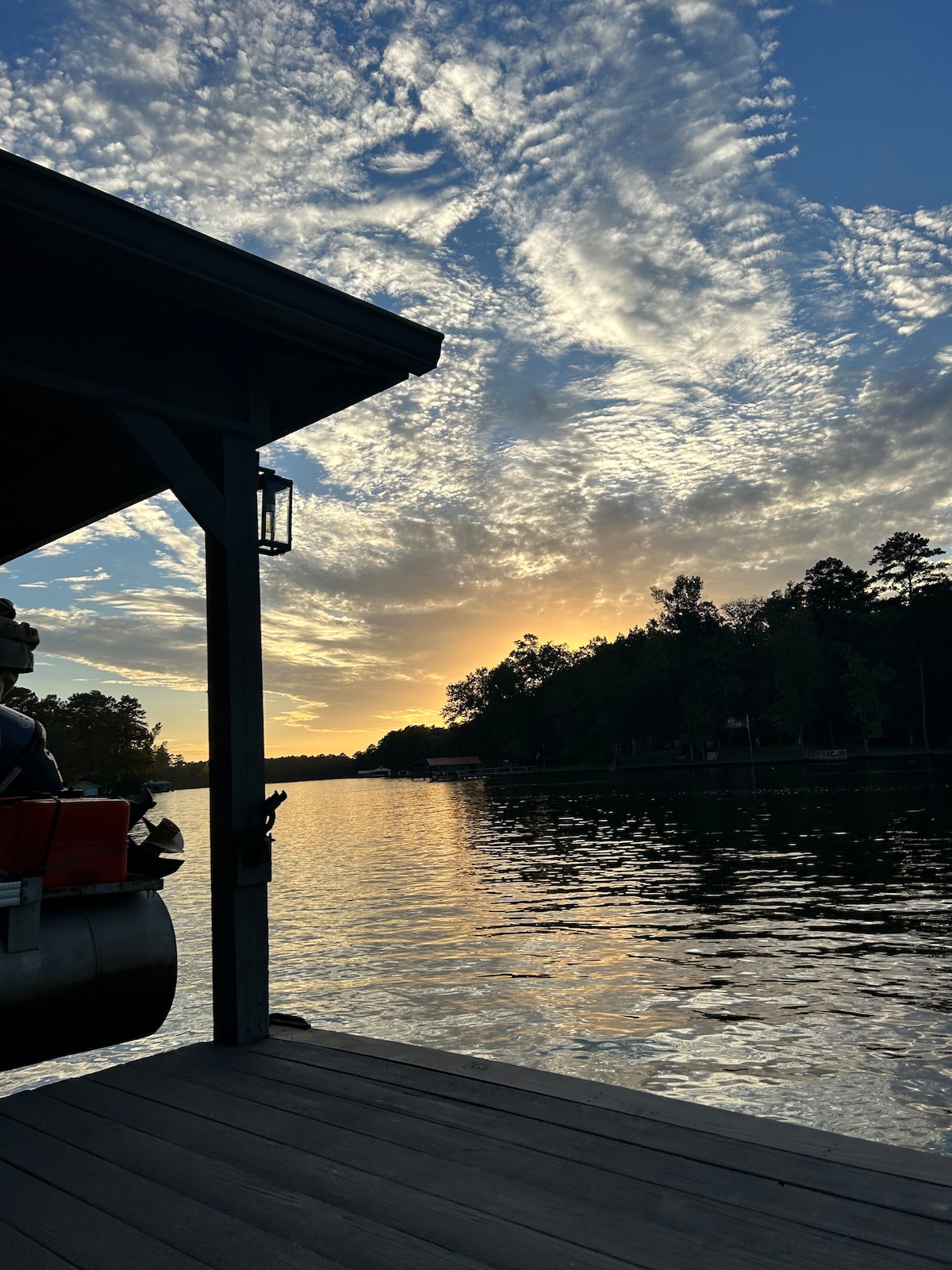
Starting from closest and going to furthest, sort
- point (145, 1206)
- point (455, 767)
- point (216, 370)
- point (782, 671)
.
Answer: point (145, 1206)
point (216, 370)
point (782, 671)
point (455, 767)

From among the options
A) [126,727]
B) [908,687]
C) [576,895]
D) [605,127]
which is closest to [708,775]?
[908,687]

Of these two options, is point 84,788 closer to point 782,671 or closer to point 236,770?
point 236,770

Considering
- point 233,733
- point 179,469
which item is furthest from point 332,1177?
point 179,469

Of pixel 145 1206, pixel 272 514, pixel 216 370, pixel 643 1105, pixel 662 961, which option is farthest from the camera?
pixel 662 961

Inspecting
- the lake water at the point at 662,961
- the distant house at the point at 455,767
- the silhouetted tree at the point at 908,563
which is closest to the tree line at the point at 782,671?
the silhouetted tree at the point at 908,563

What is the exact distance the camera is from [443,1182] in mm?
2586

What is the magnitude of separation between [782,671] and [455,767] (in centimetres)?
7379

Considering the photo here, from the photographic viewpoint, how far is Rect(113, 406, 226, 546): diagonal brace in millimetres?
4066

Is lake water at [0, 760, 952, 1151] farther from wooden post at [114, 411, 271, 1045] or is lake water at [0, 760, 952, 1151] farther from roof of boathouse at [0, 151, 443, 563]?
roof of boathouse at [0, 151, 443, 563]

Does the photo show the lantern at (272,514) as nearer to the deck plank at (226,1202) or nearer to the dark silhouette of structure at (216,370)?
the dark silhouette of structure at (216,370)

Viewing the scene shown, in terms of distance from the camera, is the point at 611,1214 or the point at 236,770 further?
the point at 236,770

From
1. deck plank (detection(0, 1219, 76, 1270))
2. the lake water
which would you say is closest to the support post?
deck plank (detection(0, 1219, 76, 1270))

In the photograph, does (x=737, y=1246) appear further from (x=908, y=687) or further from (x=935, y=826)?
(x=908, y=687)

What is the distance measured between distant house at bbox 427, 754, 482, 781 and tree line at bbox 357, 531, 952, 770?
87.9ft
